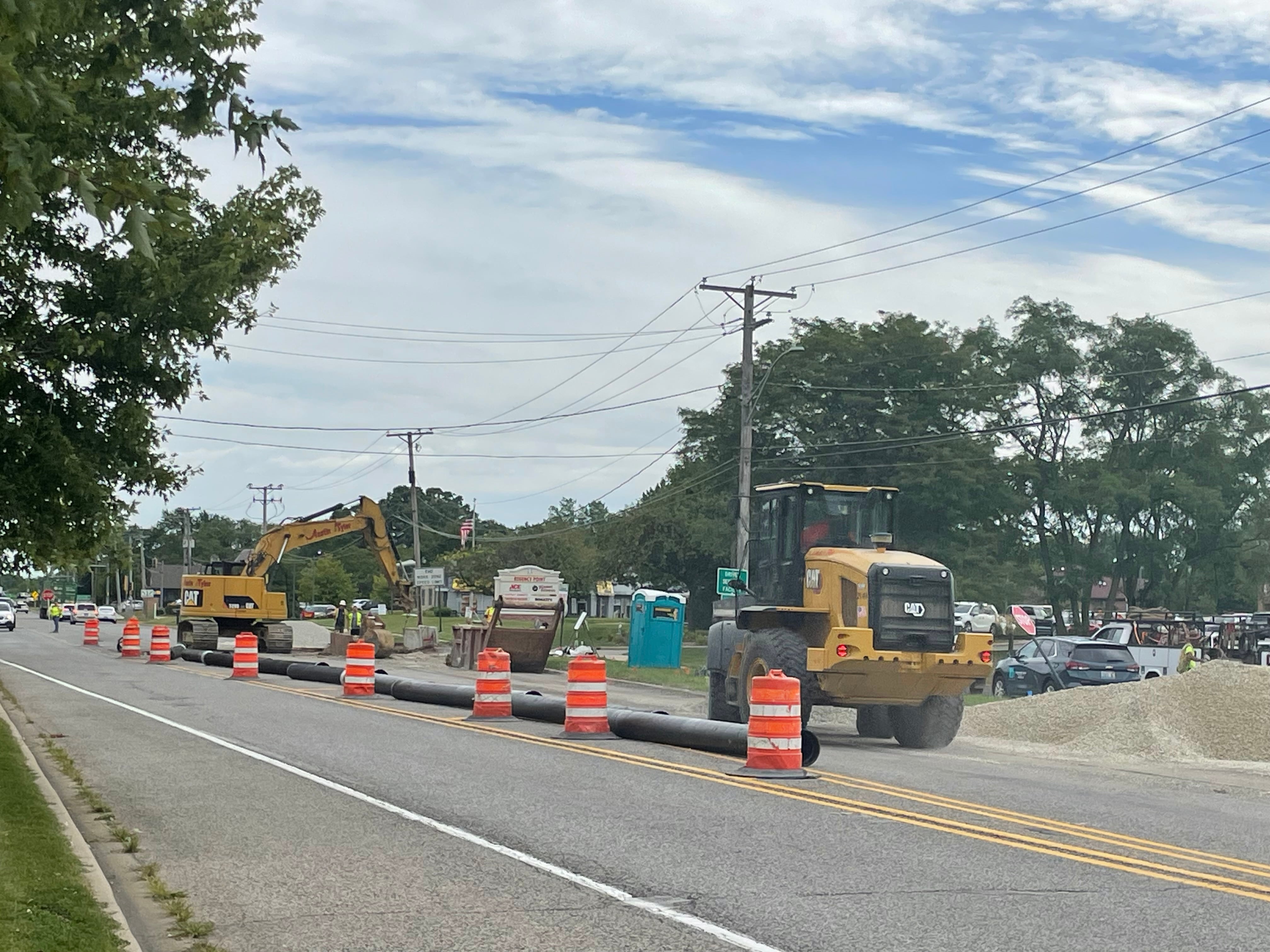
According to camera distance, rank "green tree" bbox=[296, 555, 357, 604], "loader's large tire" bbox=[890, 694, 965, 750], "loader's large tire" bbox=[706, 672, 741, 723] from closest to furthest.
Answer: "loader's large tire" bbox=[890, 694, 965, 750] < "loader's large tire" bbox=[706, 672, 741, 723] < "green tree" bbox=[296, 555, 357, 604]

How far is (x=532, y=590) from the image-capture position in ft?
137

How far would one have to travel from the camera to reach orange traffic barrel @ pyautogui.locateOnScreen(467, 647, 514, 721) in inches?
812

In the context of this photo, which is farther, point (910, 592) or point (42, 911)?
point (910, 592)

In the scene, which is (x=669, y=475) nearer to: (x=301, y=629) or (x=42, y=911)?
(x=301, y=629)

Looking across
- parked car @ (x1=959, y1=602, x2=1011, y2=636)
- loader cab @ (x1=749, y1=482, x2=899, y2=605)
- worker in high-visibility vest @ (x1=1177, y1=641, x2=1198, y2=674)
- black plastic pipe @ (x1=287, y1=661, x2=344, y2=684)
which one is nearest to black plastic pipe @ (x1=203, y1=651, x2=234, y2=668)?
black plastic pipe @ (x1=287, y1=661, x2=344, y2=684)

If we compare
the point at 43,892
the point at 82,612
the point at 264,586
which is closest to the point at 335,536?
the point at 264,586

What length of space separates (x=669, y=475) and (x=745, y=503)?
56975 mm

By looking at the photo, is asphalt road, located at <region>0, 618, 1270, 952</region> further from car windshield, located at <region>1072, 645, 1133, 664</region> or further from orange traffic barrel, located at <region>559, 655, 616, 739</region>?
car windshield, located at <region>1072, 645, 1133, 664</region>

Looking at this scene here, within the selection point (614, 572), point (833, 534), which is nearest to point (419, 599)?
point (614, 572)

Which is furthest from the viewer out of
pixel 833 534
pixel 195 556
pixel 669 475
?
pixel 195 556

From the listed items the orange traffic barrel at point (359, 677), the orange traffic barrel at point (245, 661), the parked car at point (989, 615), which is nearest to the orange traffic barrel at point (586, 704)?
the orange traffic barrel at point (359, 677)

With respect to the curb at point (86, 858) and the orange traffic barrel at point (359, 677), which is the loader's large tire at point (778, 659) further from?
the curb at point (86, 858)

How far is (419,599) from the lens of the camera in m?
62.9

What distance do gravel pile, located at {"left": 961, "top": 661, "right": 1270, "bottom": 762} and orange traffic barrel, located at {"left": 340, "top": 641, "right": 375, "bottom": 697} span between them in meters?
10.2
